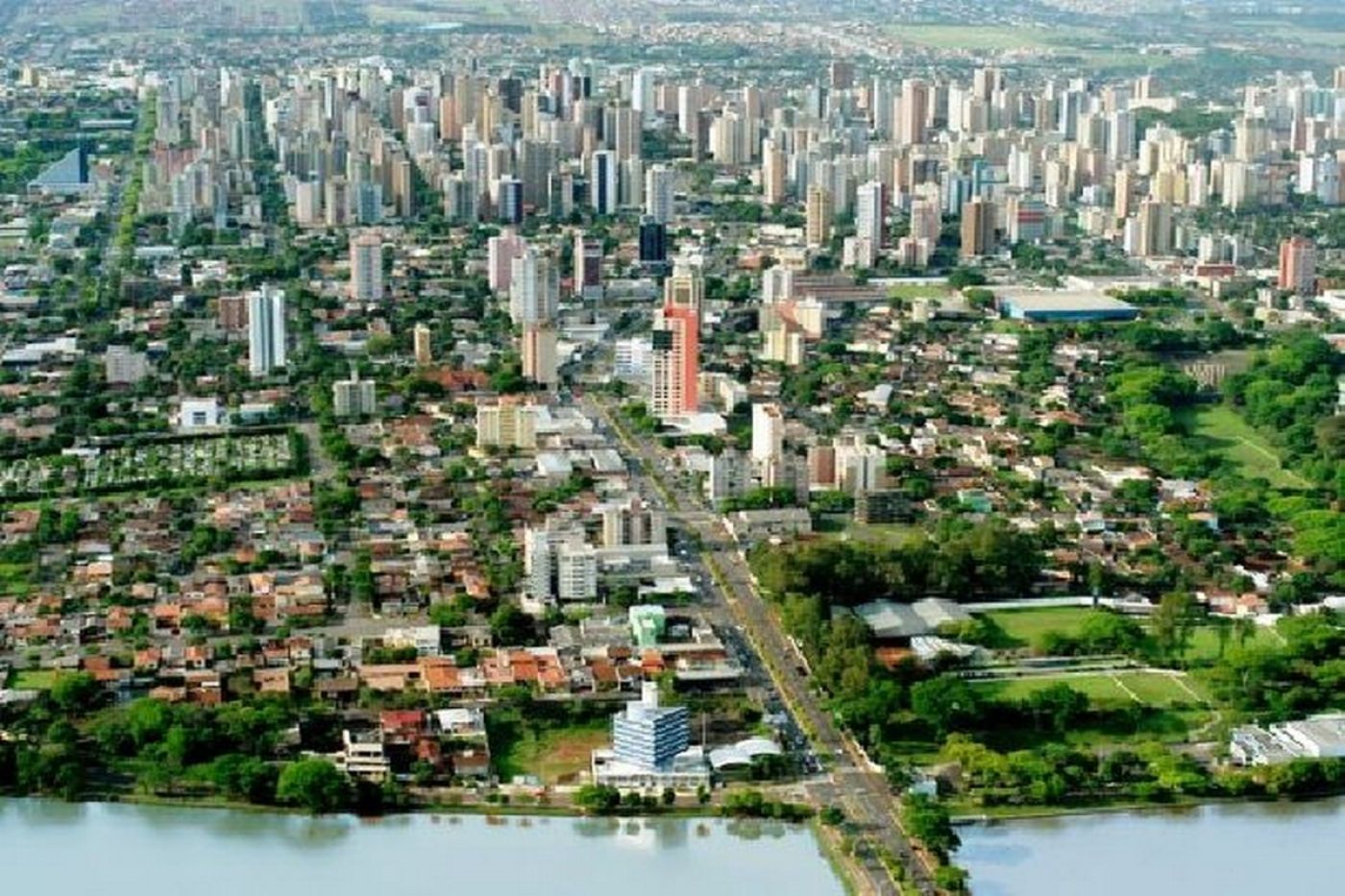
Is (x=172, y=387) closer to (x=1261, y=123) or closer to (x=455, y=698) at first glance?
(x=455, y=698)

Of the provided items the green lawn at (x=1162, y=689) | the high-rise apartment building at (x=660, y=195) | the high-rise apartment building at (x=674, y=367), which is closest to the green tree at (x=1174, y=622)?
the green lawn at (x=1162, y=689)

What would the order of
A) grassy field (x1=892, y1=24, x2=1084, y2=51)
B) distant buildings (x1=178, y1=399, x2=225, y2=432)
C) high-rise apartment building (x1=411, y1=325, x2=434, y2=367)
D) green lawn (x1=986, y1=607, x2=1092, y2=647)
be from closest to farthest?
green lawn (x1=986, y1=607, x2=1092, y2=647) < distant buildings (x1=178, y1=399, x2=225, y2=432) < high-rise apartment building (x1=411, y1=325, x2=434, y2=367) < grassy field (x1=892, y1=24, x2=1084, y2=51)

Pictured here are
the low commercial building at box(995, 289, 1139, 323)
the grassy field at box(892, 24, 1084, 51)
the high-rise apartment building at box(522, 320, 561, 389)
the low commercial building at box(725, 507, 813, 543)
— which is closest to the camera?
the low commercial building at box(725, 507, 813, 543)

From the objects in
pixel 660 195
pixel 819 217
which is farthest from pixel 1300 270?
pixel 660 195

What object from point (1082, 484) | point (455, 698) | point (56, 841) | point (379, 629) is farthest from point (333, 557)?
point (1082, 484)

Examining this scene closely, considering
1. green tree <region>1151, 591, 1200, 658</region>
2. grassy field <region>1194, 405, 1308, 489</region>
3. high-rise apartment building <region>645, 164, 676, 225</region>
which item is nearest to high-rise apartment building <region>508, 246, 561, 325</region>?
high-rise apartment building <region>645, 164, 676, 225</region>

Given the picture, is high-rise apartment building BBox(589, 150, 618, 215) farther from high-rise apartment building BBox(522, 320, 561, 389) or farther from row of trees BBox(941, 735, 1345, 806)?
row of trees BBox(941, 735, 1345, 806)

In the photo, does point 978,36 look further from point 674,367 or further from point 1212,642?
point 1212,642
